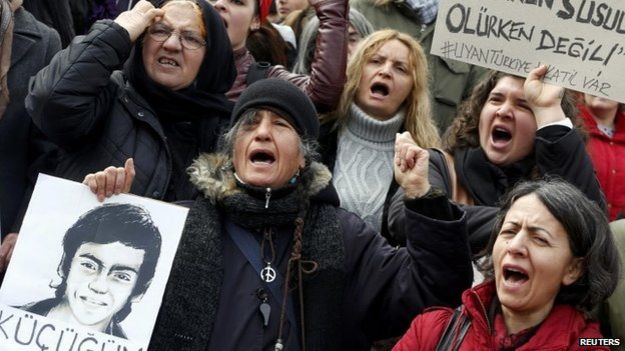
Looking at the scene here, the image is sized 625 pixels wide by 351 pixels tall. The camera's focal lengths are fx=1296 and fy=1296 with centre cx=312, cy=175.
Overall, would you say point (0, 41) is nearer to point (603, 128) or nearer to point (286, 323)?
point (286, 323)

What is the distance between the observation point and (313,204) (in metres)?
4.93

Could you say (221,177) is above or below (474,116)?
below

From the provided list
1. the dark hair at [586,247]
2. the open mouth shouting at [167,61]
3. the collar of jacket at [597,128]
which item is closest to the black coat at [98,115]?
the open mouth shouting at [167,61]

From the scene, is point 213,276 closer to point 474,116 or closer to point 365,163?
point 365,163

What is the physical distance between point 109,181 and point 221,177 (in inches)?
18.5

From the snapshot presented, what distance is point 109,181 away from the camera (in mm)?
4609

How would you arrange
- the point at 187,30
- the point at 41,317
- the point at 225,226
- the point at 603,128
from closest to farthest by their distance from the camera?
1. the point at 41,317
2. the point at 225,226
3. the point at 187,30
4. the point at 603,128

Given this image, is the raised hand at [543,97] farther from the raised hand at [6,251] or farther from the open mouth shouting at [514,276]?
the raised hand at [6,251]

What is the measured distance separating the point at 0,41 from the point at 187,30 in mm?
780

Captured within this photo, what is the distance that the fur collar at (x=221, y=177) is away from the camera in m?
4.81

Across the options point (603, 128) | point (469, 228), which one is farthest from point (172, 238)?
point (603, 128)

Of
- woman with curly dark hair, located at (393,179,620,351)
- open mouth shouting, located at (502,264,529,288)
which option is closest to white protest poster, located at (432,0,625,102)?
woman with curly dark hair, located at (393,179,620,351)

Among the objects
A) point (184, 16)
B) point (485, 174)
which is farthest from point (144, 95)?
point (485, 174)

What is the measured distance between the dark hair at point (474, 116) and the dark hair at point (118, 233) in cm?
164
